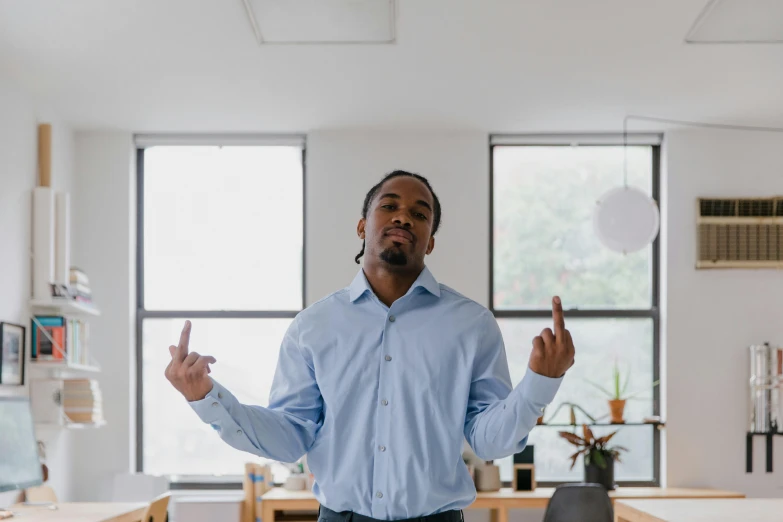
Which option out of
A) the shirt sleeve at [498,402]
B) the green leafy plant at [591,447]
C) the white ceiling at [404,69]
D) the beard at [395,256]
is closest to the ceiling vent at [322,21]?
the white ceiling at [404,69]

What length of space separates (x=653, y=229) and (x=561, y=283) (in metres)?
0.97

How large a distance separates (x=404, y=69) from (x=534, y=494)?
241 centimetres

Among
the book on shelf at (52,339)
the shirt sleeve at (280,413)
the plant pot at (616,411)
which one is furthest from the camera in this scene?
the plant pot at (616,411)

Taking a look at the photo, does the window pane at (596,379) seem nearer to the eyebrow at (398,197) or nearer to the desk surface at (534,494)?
the desk surface at (534,494)

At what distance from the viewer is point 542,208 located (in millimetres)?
6188

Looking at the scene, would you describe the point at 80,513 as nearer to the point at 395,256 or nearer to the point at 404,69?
the point at 404,69

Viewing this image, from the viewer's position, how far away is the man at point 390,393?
1.81 m

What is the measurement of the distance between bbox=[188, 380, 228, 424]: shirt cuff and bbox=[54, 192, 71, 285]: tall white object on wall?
3725 mm

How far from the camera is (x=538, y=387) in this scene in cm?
165

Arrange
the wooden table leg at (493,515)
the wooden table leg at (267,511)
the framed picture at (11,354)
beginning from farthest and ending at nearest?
the wooden table leg at (493,515) → the wooden table leg at (267,511) → the framed picture at (11,354)

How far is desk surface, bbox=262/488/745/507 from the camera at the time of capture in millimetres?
5312

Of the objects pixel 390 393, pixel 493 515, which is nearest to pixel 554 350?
pixel 390 393

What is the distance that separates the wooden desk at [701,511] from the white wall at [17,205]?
113 inches

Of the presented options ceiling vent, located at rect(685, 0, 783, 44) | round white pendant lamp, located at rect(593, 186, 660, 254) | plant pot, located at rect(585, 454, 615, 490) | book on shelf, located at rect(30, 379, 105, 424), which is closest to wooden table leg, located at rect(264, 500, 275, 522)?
book on shelf, located at rect(30, 379, 105, 424)
